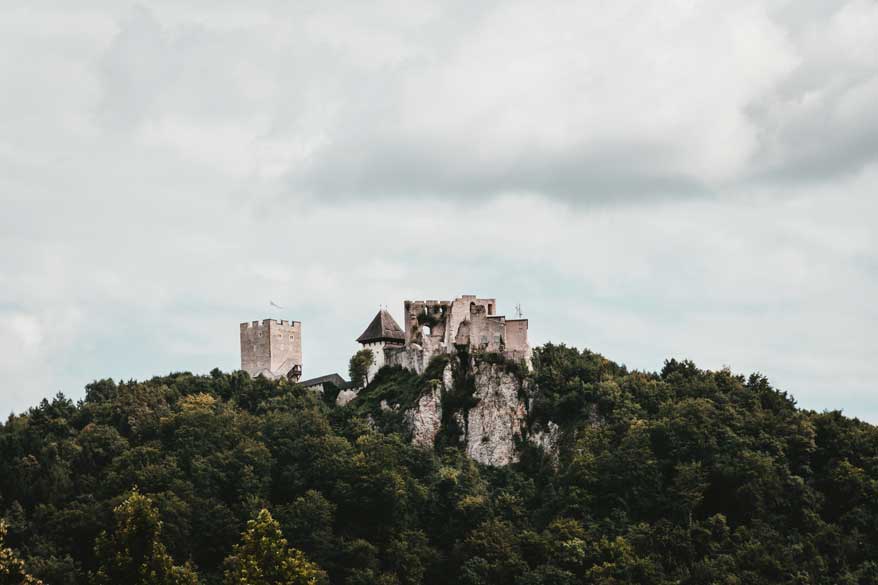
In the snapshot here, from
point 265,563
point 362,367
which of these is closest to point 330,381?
point 362,367

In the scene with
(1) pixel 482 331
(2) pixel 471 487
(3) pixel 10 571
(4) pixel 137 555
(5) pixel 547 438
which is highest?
(1) pixel 482 331

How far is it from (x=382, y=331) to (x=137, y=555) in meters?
33.9

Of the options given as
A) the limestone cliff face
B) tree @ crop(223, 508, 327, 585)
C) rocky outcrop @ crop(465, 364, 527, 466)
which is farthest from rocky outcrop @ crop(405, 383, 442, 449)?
tree @ crop(223, 508, 327, 585)

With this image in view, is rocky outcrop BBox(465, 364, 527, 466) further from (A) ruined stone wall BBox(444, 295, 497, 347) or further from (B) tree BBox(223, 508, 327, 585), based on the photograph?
(B) tree BBox(223, 508, 327, 585)

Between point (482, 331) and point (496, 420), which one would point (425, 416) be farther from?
point (482, 331)

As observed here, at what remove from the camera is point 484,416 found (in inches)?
4461

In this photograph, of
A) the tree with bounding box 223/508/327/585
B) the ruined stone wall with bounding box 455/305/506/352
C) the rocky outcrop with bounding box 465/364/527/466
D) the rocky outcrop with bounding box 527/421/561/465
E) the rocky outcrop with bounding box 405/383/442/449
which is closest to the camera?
the tree with bounding box 223/508/327/585

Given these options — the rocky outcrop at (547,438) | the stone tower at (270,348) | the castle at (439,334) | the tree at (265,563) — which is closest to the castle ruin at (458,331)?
the castle at (439,334)

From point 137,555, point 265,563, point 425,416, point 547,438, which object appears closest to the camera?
point 137,555

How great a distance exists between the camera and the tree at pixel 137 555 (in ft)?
287

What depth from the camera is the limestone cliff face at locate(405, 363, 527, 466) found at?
113000 millimetres

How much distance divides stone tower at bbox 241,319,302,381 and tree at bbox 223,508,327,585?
31859 millimetres

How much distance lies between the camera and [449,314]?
11512cm

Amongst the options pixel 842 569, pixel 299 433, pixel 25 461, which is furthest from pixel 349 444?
pixel 842 569
